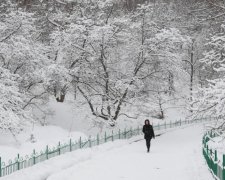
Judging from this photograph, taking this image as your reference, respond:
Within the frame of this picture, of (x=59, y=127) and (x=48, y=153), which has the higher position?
(x=59, y=127)

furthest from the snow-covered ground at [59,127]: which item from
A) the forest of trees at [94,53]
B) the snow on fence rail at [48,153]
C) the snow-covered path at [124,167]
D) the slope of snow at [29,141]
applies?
the snow-covered path at [124,167]

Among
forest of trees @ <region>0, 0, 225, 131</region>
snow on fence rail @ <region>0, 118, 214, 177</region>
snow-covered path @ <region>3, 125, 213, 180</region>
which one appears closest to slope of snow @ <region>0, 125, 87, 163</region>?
snow on fence rail @ <region>0, 118, 214, 177</region>

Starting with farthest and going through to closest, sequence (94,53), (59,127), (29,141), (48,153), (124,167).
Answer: (94,53) < (59,127) < (29,141) < (48,153) < (124,167)

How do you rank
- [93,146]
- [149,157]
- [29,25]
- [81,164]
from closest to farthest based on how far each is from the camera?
[81,164]
[149,157]
[93,146]
[29,25]

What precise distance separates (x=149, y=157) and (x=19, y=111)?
838 cm

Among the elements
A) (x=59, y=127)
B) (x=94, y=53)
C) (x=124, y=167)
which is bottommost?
(x=124, y=167)

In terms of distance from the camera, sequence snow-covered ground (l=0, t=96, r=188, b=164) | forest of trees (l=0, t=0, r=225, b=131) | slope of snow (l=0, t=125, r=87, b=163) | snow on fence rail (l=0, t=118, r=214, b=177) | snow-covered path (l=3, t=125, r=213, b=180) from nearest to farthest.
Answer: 1. snow-covered path (l=3, t=125, r=213, b=180)
2. snow on fence rail (l=0, t=118, r=214, b=177)
3. slope of snow (l=0, t=125, r=87, b=163)
4. snow-covered ground (l=0, t=96, r=188, b=164)
5. forest of trees (l=0, t=0, r=225, b=131)

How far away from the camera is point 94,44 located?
32094mm

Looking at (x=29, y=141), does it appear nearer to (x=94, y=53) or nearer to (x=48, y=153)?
(x=48, y=153)

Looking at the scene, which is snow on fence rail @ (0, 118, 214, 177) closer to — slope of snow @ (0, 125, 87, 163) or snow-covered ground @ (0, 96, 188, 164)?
slope of snow @ (0, 125, 87, 163)

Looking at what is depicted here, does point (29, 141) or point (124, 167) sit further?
point (29, 141)

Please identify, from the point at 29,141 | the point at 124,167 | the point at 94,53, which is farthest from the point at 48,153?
the point at 94,53

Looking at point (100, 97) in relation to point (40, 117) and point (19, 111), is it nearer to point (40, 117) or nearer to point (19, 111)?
point (40, 117)

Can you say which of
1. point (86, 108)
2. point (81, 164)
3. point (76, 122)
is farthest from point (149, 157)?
point (76, 122)
